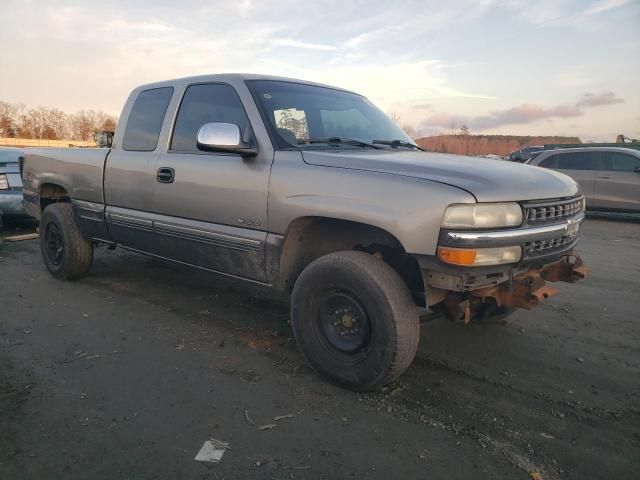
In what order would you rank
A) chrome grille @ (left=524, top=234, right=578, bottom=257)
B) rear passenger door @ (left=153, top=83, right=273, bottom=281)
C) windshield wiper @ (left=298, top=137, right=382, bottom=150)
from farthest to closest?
windshield wiper @ (left=298, top=137, right=382, bottom=150) < rear passenger door @ (left=153, top=83, right=273, bottom=281) < chrome grille @ (left=524, top=234, right=578, bottom=257)

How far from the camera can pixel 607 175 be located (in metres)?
10.3

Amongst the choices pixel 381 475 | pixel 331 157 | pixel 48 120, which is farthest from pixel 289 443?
pixel 48 120

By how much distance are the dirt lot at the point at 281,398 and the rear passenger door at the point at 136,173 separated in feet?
2.27

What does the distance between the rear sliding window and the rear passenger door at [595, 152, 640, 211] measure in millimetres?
9777

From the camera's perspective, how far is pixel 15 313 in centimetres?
409

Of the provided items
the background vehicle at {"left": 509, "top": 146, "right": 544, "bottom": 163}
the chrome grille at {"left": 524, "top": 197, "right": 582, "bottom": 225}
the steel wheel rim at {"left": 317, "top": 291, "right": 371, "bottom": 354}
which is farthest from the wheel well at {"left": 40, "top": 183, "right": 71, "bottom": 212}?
the background vehicle at {"left": 509, "top": 146, "right": 544, "bottom": 163}

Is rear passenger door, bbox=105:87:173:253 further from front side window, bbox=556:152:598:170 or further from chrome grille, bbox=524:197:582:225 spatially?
front side window, bbox=556:152:598:170

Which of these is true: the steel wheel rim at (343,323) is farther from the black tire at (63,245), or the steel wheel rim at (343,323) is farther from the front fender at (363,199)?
the black tire at (63,245)

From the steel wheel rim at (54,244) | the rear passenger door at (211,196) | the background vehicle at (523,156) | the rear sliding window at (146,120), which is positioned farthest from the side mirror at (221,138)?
the background vehicle at (523,156)

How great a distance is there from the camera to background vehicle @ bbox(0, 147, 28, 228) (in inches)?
282

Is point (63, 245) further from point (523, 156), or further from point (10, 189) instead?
point (523, 156)

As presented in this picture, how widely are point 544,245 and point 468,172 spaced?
2.04ft

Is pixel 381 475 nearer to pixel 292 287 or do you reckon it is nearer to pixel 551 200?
pixel 292 287

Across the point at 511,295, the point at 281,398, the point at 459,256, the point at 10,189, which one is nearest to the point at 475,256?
the point at 459,256
